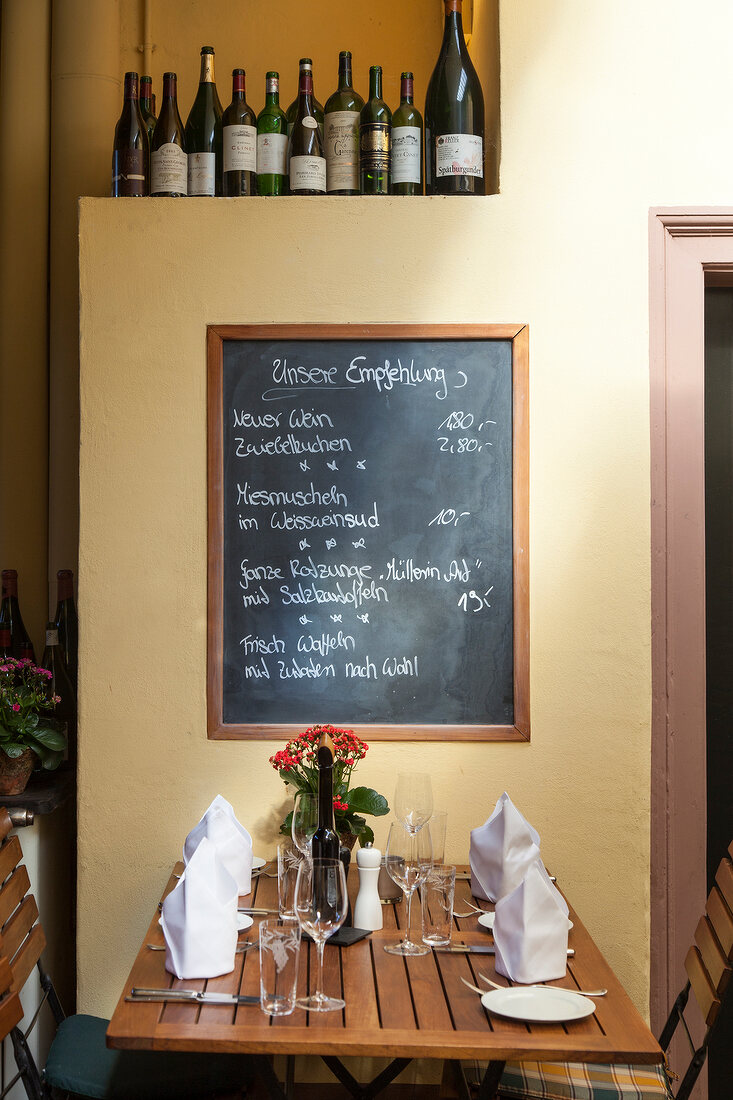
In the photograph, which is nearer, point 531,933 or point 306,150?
point 531,933

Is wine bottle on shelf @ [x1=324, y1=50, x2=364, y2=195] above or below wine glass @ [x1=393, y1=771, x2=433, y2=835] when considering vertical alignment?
above

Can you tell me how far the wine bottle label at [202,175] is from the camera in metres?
2.44

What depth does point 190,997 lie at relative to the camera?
1627 millimetres

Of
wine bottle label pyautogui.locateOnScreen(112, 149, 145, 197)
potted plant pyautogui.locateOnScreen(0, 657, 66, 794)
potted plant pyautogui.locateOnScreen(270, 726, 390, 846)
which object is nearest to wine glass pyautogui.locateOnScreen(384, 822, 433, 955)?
potted plant pyautogui.locateOnScreen(270, 726, 390, 846)

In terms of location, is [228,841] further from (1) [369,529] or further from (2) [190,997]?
(1) [369,529]

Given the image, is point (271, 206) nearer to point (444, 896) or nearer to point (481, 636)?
point (481, 636)

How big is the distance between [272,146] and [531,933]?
1820 millimetres

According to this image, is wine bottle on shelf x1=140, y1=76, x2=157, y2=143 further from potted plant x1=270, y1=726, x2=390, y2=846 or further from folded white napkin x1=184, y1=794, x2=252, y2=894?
folded white napkin x1=184, y1=794, x2=252, y2=894

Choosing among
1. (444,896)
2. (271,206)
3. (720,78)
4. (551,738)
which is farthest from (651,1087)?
(720,78)

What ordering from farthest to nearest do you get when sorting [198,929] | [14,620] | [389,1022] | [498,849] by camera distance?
[14,620], [498,849], [198,929], [389,1022]

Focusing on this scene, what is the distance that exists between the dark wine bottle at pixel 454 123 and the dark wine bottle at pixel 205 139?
1.69 ft

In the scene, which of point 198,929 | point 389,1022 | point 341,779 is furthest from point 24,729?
point 389,1022

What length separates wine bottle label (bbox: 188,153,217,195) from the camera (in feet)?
8.00

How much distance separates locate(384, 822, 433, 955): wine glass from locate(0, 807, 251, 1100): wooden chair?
1.48ft
